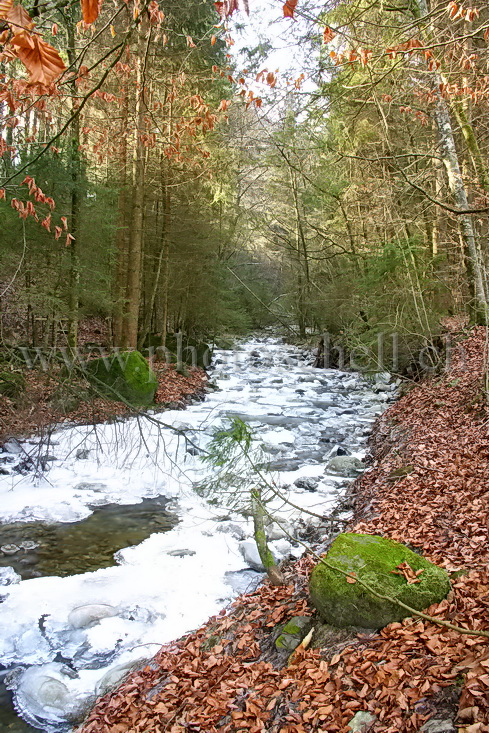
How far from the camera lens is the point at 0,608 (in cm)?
483

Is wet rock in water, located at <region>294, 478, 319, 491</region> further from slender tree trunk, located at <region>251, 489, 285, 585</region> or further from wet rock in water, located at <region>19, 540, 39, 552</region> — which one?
wet rock in water, located at <region>19, 540, 39, 552</region>

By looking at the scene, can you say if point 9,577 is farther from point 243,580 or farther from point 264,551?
point 264,551

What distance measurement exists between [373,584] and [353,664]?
60 centimetres

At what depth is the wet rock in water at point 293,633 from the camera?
11.5 ft

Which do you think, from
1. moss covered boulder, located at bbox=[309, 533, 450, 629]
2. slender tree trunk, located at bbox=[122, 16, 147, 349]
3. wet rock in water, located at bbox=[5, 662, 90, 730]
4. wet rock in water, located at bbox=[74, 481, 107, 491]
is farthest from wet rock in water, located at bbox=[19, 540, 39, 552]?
slender tree trunk, located at bbox=[122, 16, 147, 349]

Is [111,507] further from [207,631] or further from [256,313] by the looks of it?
[256,313]

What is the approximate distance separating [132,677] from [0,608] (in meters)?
1.83

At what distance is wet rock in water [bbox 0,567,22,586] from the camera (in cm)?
527

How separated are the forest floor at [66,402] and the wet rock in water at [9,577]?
5.23 ft

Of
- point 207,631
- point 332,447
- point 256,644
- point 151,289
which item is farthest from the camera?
point 151,289

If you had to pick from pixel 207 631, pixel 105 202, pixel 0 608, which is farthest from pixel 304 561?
pixel 105 202

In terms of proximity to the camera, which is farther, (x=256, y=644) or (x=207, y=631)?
(x=207, y=631)

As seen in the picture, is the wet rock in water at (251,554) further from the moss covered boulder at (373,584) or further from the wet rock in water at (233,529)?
the moss covered boulder at (373,584)

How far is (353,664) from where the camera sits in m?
2.95
